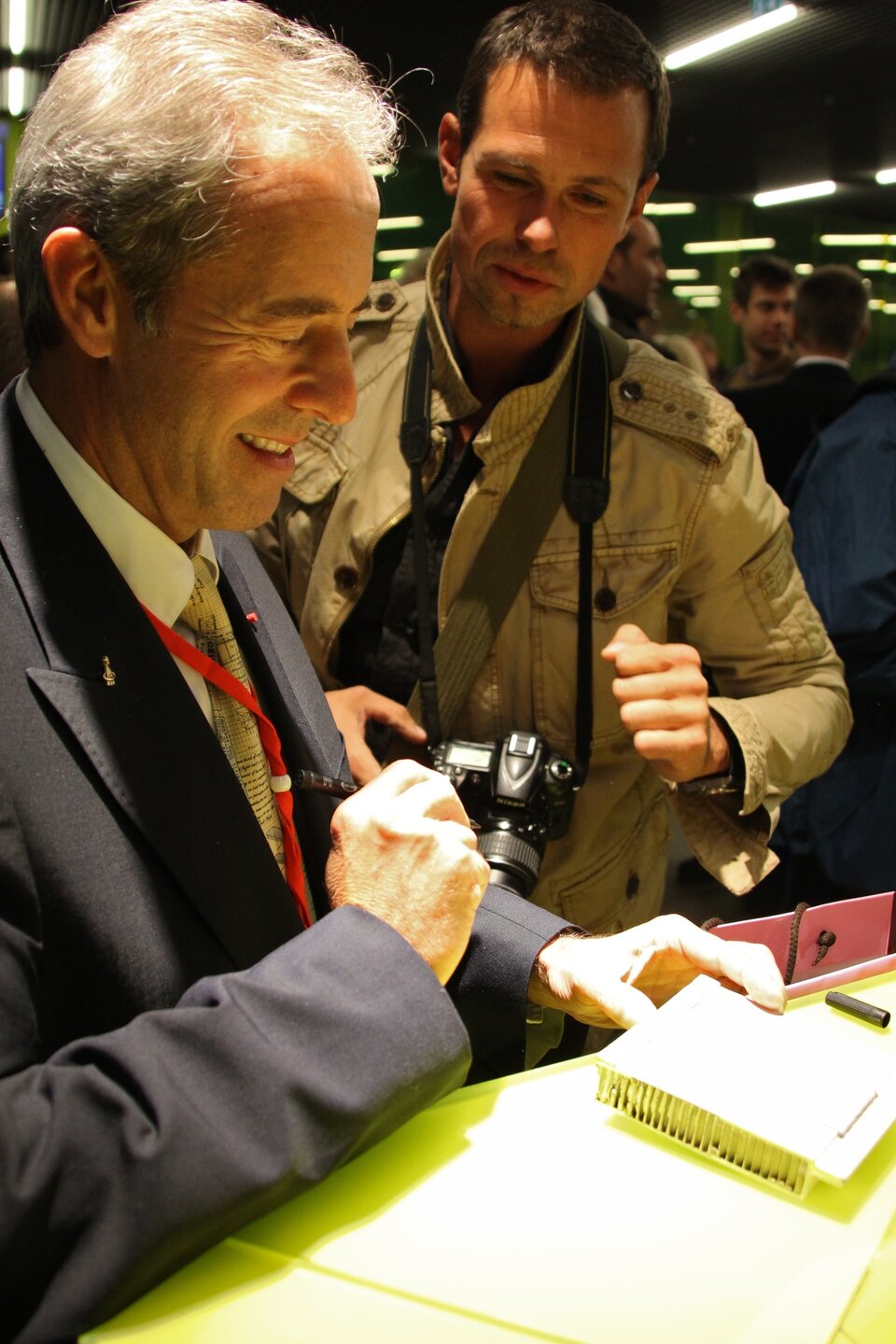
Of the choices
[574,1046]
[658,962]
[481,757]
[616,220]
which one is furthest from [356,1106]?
[616,220]

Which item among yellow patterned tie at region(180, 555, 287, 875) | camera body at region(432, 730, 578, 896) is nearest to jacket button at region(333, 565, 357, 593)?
camera body at region(432, 730, 578, 896)

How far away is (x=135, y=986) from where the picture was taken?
0.94 meters

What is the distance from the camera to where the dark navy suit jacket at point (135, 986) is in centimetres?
77

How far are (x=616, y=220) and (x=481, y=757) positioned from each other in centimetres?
87

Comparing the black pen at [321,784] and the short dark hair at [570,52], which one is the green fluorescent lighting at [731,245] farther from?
the black pen at [321,784]

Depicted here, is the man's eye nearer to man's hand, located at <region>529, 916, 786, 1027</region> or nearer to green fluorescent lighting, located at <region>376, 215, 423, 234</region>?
green fluorescent lighting, located at <region>376, 215, 423, 234</region>

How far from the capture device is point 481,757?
5.55 feet

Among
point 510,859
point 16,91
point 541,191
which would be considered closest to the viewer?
point 510,859

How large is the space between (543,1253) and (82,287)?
915mm

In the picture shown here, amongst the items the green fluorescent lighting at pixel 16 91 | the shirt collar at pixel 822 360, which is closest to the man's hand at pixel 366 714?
the green fluorescent lighting at pixel 16 91

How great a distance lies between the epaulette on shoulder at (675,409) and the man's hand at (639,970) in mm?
909

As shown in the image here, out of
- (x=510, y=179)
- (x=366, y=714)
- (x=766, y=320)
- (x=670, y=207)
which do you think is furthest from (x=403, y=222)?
(x=766, y=320)

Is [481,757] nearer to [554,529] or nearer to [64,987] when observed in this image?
[554,529]

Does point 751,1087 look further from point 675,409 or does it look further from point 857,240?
point 857,240
